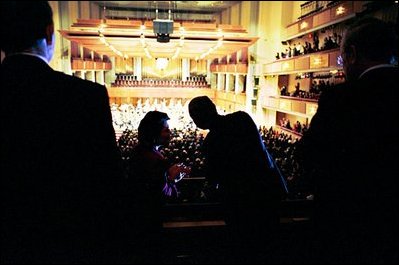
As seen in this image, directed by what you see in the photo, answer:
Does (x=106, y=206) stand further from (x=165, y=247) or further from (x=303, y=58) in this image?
(x=303, y=58)

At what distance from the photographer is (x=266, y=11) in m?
16.1

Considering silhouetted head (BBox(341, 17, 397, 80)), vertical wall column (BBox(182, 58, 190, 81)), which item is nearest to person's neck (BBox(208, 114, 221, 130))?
silhouetted head (BBox(341, 17, 397, 80))

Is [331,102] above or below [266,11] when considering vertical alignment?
below

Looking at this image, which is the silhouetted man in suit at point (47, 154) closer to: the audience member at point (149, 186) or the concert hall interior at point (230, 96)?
the concert hall interior at point (230, 96)

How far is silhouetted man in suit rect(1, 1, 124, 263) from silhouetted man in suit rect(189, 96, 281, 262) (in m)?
0.87

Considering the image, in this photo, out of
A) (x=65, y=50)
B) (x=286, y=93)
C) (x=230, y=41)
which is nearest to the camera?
(x=230, y=41)

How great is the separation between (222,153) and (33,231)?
1043 mm

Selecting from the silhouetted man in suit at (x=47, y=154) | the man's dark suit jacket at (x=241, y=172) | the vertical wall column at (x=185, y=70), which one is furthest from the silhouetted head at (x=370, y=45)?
the vertical wall column at (x=185, y=70)

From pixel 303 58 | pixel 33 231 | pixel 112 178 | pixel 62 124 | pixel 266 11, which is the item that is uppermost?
pixel 266 11

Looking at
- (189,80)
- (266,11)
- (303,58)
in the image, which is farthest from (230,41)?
(189,80)

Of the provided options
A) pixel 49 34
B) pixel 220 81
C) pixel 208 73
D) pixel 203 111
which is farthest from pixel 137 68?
→ pixel 49 34

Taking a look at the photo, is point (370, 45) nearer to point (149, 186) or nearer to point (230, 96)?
point (149, 186)

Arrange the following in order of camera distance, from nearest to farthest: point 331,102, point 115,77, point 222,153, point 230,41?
point 331,102, point 222,153, point 230,41, point 115,77

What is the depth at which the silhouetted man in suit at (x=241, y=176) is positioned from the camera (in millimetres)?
1849
